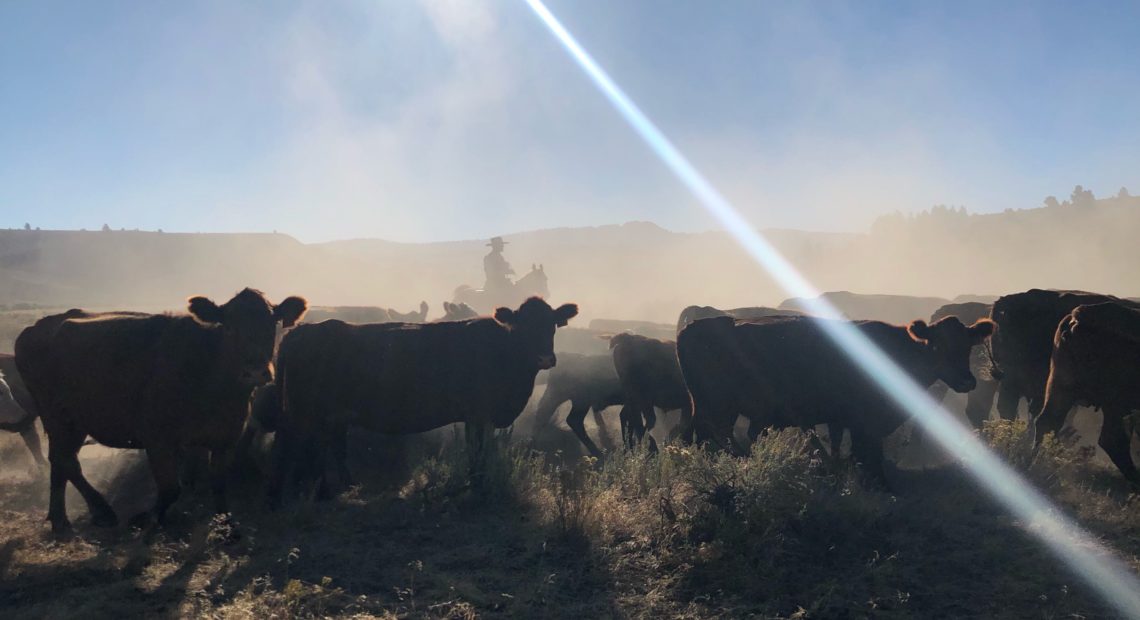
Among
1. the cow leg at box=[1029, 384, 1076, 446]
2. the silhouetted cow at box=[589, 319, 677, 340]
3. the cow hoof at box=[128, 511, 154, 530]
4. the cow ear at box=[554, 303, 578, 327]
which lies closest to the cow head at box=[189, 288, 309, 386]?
the cow hoof at box=[128, 511, 154, 530]

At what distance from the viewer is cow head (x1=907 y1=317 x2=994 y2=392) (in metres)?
9.27

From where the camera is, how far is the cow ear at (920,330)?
9.34 meters

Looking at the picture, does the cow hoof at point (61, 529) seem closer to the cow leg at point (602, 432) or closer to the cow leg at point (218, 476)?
the cow leg at point (218, 476)

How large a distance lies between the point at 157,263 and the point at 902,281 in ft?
359

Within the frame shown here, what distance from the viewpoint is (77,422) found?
7367 mm

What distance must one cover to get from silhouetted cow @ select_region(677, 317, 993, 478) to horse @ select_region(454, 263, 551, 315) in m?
25.3

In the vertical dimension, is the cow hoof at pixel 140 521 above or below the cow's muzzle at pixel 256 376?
below

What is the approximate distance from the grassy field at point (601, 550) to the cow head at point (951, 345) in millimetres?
1140

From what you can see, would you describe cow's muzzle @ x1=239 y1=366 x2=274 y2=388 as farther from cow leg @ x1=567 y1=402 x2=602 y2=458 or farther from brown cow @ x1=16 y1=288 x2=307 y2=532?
cow leg @ x1=567 y1=402 x2=602 y2=458

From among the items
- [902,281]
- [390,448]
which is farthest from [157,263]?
[390,448]

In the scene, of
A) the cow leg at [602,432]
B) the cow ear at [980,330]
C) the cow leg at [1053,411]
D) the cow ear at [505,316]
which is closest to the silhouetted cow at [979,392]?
the cow ear at [980,330]

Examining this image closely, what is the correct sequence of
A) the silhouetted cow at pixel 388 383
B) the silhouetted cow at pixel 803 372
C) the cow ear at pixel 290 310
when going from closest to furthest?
the cow ear at pixel 290 310, the silhouetted cow at pixel 388 383, the silhouetted cow at pixel 803 372

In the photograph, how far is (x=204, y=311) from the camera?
23.2ft

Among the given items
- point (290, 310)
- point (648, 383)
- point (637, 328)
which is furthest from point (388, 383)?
point (637, 328)
